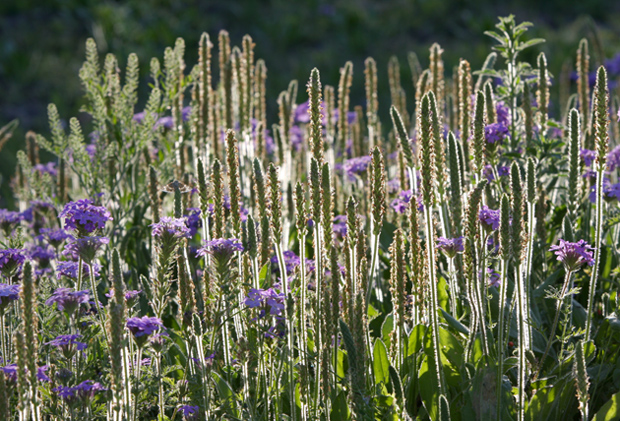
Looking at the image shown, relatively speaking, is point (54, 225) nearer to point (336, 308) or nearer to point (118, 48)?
point (336, 308)

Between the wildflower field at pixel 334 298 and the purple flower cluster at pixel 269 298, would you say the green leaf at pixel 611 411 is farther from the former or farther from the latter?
the purple flower cluster at pixel 269 298

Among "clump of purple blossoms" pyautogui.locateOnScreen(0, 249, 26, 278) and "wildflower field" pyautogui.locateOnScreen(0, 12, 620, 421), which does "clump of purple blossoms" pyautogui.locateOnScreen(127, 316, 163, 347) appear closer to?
"wildflower field" pyautogui.locateOnScreen(0, 12, 620, 421)

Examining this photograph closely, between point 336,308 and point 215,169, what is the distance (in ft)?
1.94

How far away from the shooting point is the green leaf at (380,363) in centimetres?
239

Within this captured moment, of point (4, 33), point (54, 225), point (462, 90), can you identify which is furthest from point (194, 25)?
point (462, 90)

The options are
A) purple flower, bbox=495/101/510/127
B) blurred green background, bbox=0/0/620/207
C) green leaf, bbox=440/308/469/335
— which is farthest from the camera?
blurred green background, bbox=0/0/620/207

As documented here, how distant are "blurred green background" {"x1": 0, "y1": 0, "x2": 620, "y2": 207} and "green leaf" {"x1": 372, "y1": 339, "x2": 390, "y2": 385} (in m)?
8.51

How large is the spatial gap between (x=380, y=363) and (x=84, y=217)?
1160 millimetres

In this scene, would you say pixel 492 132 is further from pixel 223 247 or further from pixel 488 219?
pixel 223 247

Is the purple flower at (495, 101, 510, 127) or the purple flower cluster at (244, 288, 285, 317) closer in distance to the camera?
the purple flower cluster at (244, 288, 285, 317)

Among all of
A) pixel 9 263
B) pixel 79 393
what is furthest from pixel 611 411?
pixel 9 263

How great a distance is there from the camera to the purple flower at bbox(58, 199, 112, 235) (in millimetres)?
2311

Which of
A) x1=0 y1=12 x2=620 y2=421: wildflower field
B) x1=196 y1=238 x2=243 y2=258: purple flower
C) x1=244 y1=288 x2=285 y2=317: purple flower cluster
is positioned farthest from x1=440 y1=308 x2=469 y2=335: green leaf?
x1=196 y1=238 x2=243 y2=258: purple flower

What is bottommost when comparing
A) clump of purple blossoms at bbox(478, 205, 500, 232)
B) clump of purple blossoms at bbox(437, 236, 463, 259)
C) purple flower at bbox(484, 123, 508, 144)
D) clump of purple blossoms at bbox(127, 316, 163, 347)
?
clump of purple blossoms at bbox(127, 316, 163, 347)
